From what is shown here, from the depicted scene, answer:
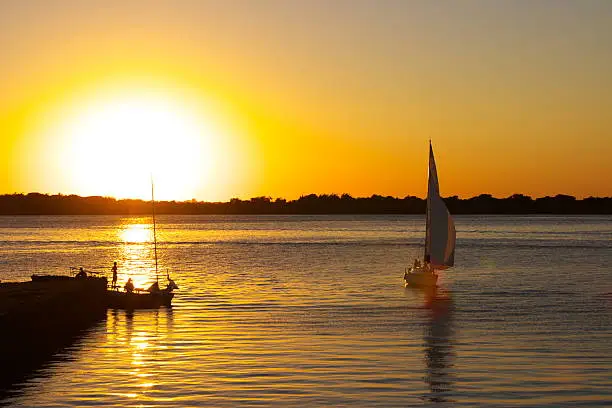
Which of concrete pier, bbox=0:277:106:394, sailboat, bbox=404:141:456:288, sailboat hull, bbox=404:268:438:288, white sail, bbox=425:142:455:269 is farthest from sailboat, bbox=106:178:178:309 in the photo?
white sail, bbox=425:142:455:269

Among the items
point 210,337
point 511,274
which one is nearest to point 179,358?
point 210,337

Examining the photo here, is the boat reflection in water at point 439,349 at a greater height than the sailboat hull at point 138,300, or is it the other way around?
the sailboat hull at point 138,300

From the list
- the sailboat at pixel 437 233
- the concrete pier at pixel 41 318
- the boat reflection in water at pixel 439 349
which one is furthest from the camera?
the sailboat at pixel 437 233

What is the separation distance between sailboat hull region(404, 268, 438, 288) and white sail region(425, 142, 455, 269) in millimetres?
2828

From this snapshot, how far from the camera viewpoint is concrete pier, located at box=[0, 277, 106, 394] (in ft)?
120

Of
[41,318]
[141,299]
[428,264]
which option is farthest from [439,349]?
[428,264]

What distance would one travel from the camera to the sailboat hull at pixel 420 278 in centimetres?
7056

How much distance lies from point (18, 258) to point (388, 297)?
67264 millimetres

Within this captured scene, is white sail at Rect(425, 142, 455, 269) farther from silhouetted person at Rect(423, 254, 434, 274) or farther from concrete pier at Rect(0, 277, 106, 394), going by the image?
concrete pier at Rect(0, 277, 106, 394)

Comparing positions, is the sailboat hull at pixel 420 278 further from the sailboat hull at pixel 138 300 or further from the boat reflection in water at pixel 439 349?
the sailboat hull at pixel 138 300

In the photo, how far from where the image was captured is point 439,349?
1591 inches

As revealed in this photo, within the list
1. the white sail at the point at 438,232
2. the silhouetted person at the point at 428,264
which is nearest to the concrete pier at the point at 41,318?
the silhouetted person at the point at 428,264

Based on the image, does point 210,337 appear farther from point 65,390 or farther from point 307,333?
point 65,390

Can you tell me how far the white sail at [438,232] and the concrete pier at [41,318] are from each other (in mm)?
27894
